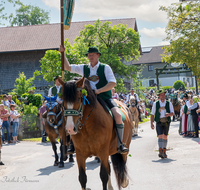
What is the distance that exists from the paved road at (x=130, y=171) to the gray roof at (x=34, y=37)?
995 inches

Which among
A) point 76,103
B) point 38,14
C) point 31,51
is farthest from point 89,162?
point 38,14

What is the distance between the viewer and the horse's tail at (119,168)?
21.8ft

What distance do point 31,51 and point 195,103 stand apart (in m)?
25.9

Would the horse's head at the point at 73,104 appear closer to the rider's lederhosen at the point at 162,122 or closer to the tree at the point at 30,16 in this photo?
the rider's lederhosen at the point at 162,122

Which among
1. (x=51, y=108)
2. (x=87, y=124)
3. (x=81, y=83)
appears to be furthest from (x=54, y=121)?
(x=81, y=83)

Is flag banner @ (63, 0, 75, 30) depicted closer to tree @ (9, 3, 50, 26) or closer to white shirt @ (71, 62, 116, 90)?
white shirt @ (71, 62, 116, 90)

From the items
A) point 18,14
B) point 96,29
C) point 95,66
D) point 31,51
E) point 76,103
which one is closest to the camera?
point 76,103

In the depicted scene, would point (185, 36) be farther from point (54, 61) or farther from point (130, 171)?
point (130, 171)

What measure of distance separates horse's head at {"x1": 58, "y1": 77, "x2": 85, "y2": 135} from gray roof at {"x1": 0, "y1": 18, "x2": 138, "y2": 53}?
31.3 metres

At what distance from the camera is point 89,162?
1043 centimetres

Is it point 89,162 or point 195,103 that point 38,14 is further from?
point 89,162

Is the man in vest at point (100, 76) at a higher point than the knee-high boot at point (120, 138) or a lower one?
higher

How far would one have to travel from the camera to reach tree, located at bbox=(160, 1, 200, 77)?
80.3 feet

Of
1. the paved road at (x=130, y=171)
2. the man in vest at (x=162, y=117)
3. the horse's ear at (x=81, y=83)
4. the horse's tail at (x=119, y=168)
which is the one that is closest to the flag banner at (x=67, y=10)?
the horse's ear at (x=81, y=83)
